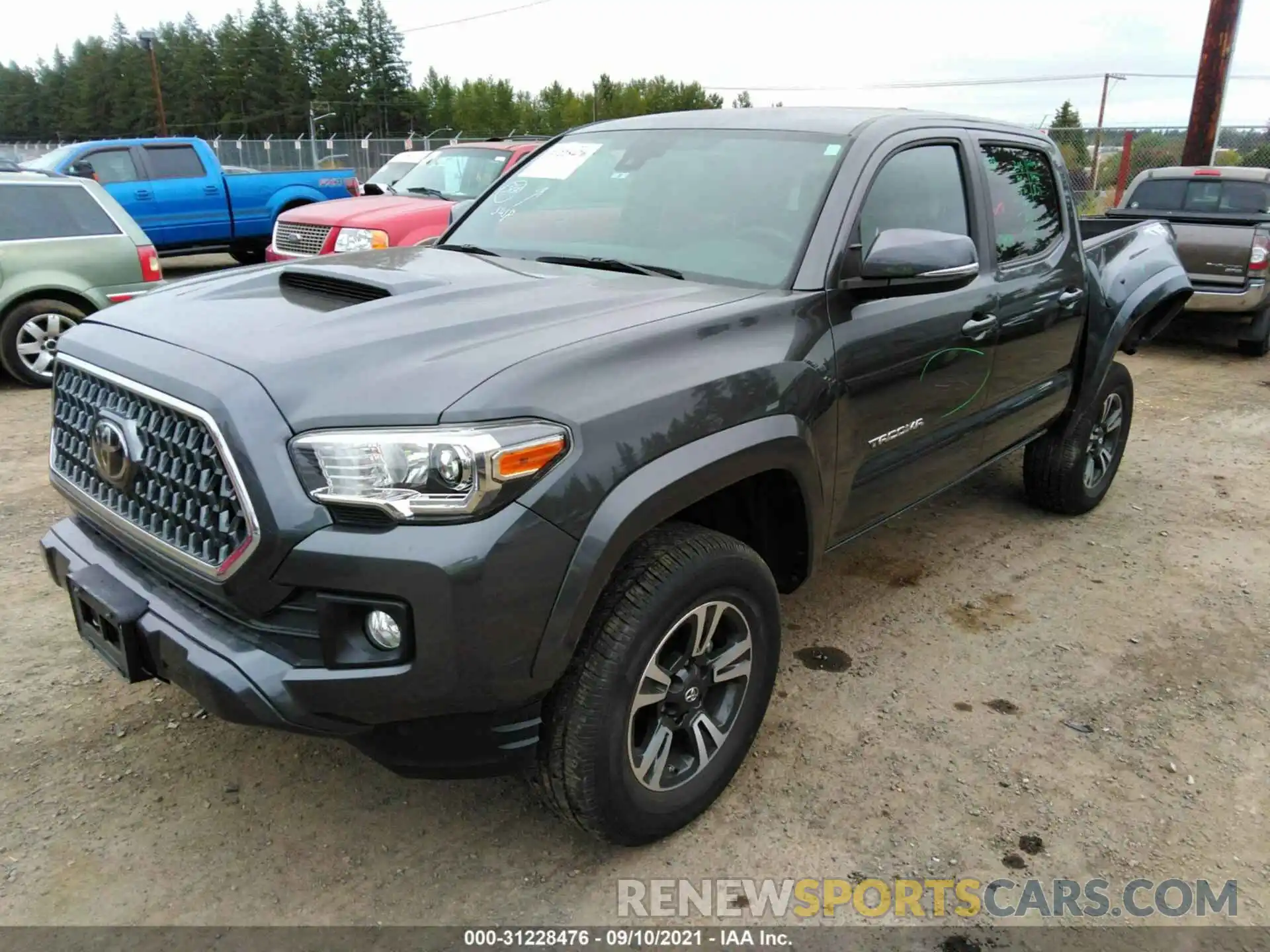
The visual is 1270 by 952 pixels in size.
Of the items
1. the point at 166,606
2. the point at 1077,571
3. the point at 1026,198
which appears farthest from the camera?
the point at 1077,571

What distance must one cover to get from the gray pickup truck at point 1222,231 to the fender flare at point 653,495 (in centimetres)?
702

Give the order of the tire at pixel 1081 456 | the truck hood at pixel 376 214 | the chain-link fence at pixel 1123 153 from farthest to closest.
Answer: the chain-link fence at pixel 1123 153 → the truck hood at pixel 376 214 → the tire at pixel 1081 456

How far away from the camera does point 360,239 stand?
7902 mm

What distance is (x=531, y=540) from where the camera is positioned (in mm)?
2047

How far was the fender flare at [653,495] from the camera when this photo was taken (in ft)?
7.01

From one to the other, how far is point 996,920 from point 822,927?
449mm

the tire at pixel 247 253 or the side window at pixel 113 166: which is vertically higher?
the side window at pixel 113 166

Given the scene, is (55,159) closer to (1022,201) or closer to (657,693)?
(1022,201)

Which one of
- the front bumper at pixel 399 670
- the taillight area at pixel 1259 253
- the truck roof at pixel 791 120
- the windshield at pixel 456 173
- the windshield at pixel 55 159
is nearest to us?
the front bumper at pixel 399 670

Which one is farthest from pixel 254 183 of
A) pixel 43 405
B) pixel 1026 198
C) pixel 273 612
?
pixel 273 612

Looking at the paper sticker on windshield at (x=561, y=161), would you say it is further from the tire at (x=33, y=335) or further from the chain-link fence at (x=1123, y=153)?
the chain-link fence at (x=1123, y=153)

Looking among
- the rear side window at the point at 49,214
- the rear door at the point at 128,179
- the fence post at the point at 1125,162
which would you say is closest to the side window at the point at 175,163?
the rear door at the point at 128,179

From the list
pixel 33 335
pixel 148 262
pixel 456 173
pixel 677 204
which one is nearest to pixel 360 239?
pixel 148 262

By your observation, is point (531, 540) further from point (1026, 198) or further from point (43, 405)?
point (43, 405)
